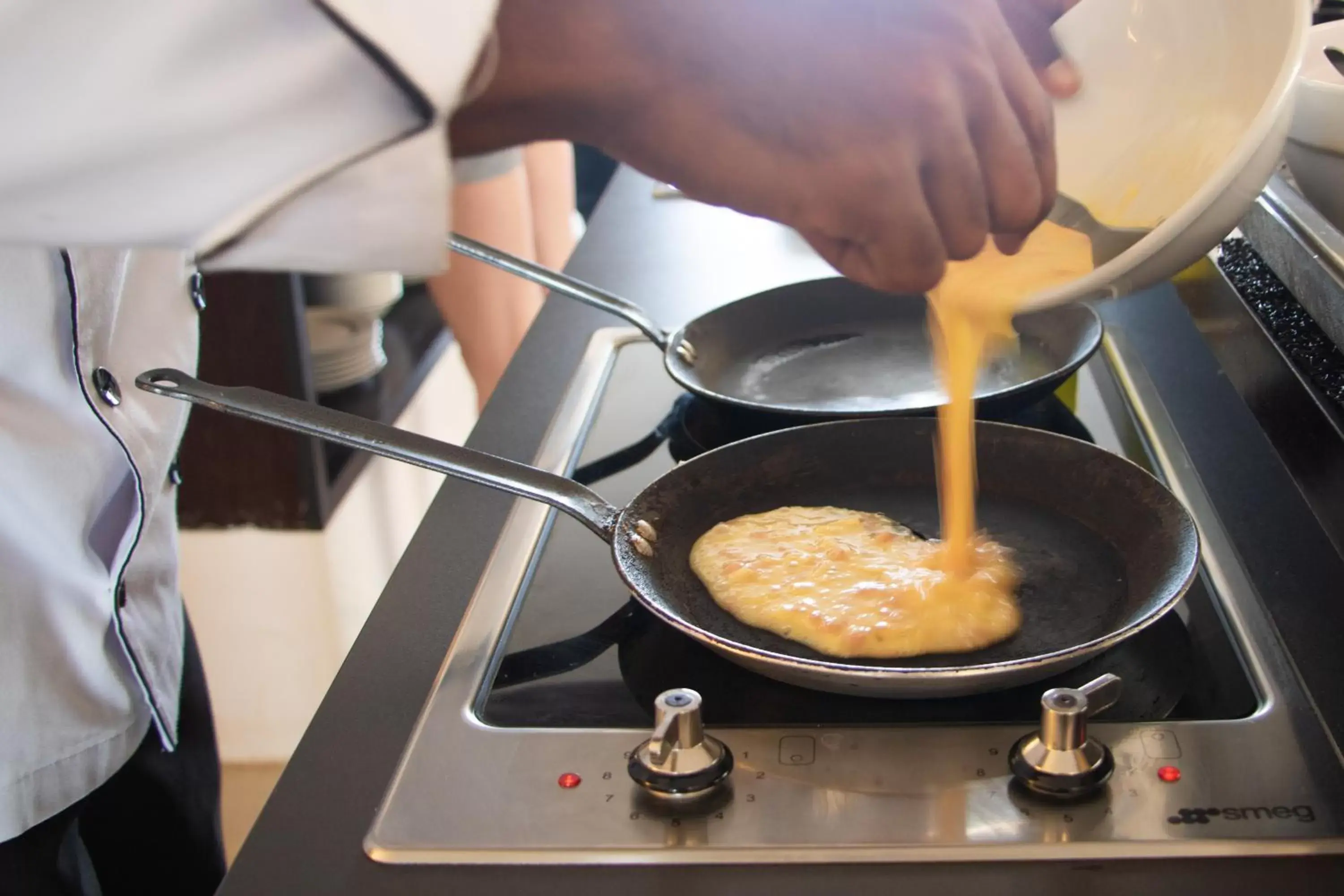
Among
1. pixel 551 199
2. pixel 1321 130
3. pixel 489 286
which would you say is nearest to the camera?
pixel 1321 130

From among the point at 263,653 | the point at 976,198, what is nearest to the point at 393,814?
the point at 976,198

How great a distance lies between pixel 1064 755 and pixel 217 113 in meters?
0.44

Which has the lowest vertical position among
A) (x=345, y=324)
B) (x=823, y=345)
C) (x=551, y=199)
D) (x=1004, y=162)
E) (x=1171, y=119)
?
(x=345, y=324)

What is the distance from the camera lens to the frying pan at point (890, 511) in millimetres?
665

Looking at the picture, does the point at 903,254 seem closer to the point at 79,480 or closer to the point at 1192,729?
the point at 1192,729

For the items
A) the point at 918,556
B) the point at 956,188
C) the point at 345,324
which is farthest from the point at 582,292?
the point at 345,324

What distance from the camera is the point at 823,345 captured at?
1184mm

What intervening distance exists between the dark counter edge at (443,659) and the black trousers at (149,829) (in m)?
0.31

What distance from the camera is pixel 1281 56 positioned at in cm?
74

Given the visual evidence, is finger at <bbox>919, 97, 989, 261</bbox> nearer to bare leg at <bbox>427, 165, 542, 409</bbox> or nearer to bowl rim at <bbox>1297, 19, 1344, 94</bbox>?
bowl rim at <bbox>1297, 19, 1344, 94</bbox>

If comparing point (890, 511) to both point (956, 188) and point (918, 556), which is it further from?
Result: point (956, 188)

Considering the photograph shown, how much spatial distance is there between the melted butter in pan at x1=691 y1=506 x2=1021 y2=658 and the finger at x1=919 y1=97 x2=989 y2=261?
0.85 ft

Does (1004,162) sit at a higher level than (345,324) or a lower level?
higher

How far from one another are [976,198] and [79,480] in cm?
61
